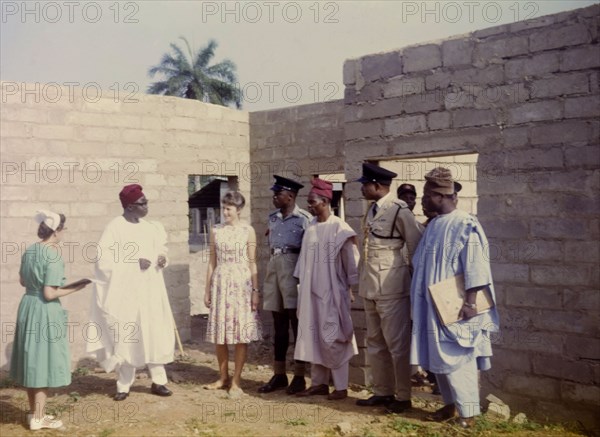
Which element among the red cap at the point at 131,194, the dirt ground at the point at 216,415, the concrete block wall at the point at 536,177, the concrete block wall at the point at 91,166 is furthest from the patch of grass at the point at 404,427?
the concrete block wall at the point at 91,166

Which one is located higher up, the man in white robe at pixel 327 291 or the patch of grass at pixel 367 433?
the man in white robe at pixel 327 291

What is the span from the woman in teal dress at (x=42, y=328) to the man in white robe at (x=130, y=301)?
74 centimetres

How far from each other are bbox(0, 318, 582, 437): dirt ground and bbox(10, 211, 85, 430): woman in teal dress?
413 millimetres

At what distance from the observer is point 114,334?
589cm

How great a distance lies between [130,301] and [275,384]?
5.46 ft

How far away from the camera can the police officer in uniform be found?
6.28 meters

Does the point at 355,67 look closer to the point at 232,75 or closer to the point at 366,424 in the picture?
the point at 366,424

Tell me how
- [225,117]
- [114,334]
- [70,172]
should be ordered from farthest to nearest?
[225,117] → [70,172] → [114,334]

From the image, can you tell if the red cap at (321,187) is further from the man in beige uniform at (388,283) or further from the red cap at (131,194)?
the red cap at (131,194)

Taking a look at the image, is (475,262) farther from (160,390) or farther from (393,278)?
(160,390)

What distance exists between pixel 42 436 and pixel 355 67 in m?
4.47

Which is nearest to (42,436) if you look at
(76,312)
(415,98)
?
(76,312)

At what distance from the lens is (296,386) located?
246 inches

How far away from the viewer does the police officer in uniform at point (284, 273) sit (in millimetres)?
6281
